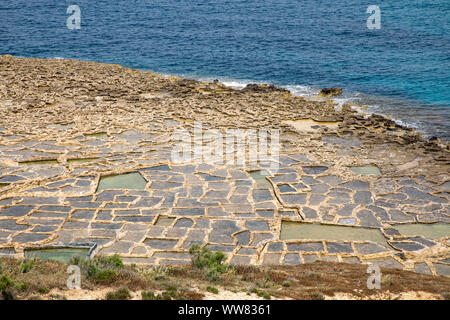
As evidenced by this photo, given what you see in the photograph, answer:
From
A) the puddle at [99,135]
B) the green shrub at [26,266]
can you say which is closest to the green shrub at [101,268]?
the green shrub at [26,266]

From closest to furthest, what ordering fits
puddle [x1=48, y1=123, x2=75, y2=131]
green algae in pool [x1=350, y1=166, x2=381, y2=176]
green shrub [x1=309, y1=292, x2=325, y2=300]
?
green shrub [x1=309, y1=292, x2=325, y2=300]
green algae in pool [x1=350, y1=166, x2=381, y2=176]
puddle [x1=48, y1=123, x2=75, y2=131]

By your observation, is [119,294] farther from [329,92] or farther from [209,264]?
[329,92]

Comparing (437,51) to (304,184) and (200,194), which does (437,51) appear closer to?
(304,184)

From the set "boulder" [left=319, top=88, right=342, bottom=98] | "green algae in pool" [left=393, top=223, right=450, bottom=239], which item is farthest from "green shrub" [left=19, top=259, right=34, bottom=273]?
"boulder" [left=319, top=88, right=342, bottom=98]

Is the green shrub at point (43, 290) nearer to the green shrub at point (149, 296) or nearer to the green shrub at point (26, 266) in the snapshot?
the green shrub at point (26, 266)

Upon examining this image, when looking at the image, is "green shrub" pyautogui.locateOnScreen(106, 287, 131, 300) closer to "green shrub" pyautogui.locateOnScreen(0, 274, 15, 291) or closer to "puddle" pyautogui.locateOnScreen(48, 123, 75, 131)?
"green shrub" pyautogui.locateOnScreen(0, 274, 15, 291)

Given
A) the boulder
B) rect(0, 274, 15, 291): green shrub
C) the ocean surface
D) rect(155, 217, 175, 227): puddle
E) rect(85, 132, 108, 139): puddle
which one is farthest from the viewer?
the ocean surface

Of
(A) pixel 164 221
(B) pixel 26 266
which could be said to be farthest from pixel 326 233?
(B) pixel 26 266

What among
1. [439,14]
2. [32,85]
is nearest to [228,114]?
[32,85]
